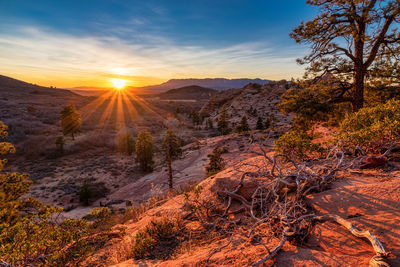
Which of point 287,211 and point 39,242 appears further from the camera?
point 39,242

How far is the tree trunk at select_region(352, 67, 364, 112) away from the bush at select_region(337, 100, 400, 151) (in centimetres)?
470

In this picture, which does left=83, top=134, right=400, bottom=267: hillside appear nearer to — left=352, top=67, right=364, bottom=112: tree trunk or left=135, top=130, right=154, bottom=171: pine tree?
left=352, top=67, right=364, bottom=112: tree trunk

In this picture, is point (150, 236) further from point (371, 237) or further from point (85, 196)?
point (85, 196)

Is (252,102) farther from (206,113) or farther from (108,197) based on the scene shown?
(108,197)

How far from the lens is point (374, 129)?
487 cm

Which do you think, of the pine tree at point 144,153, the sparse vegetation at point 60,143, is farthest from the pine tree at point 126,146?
the sparse vegetation at point 60,143

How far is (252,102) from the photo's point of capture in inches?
2562

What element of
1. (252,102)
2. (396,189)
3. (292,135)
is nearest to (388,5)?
(292,135)

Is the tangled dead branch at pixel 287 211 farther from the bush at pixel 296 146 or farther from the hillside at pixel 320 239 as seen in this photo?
the bush at pixel 296 146

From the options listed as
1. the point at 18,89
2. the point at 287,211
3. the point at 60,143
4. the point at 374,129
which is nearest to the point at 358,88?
the point at 374,129

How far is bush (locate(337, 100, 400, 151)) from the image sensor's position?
15.5 ft

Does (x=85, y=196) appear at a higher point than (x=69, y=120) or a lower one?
lower

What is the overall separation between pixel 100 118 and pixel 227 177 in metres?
64.8

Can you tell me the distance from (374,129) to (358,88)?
6.84m
